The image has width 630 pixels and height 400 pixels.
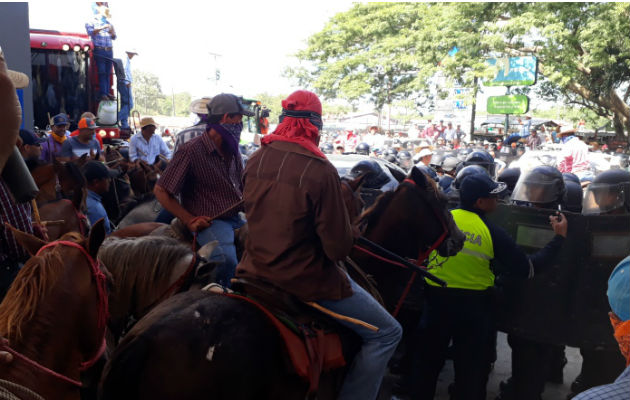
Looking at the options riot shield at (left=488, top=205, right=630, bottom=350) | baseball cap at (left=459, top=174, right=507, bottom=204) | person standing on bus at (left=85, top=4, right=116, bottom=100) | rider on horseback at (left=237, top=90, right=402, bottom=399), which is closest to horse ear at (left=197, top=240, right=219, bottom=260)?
rider on horseback at (left=237, top=90, right=402, bottom=399)

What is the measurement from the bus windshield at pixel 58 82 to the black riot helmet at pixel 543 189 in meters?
10.0

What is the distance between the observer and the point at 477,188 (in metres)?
4.35

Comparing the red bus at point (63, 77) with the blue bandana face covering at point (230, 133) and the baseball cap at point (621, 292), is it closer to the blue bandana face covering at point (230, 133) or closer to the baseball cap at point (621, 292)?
the blue bandana face covering at point (230, 133)

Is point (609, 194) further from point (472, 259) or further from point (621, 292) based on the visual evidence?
point (621, 292)

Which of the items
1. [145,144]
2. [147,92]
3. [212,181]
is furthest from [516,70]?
[147,92]

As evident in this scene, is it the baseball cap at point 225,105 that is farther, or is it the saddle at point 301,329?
the baseball cap at point 225,105

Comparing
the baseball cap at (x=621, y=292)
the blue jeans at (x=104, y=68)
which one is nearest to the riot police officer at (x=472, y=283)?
the baseball cap at (x=621, y=292)

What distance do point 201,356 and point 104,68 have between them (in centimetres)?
1094

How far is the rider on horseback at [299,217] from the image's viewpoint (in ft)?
9.61

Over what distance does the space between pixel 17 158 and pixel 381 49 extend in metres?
26.4

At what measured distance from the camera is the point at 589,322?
14.7 feet

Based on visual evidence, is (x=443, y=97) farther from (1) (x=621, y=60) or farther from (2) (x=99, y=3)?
(2) (x=99, y=3)

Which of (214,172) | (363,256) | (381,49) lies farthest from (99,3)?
(381,49)

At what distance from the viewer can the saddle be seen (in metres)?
2.89
